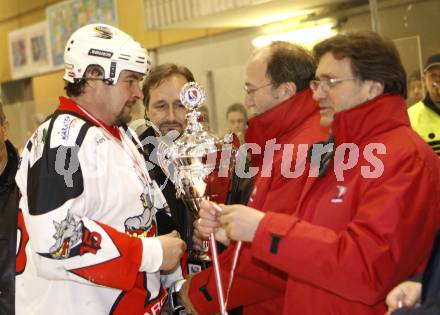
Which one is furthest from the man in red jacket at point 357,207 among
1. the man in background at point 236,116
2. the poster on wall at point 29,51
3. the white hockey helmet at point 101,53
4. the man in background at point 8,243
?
the poster on wall at point 29,51

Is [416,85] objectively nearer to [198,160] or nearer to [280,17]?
[280,17]

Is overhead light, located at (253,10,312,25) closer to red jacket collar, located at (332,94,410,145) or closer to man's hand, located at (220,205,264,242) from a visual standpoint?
red jacket collar, located at (332,94,410,145)

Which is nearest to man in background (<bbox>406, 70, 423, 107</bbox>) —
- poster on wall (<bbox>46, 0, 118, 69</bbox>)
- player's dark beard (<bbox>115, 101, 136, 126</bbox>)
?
player's dark beard (<bbox>115, 101, 136, 126</bbox>)

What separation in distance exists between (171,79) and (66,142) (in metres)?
1.01

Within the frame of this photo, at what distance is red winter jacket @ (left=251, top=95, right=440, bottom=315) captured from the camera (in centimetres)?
171

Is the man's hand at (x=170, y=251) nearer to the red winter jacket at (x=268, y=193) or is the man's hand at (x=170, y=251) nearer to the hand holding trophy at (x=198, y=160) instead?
the hand holding trophy at (x=198, y=160)

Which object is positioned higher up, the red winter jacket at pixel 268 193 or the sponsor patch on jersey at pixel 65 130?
the sponsor patch on jersey at pixel 65 130

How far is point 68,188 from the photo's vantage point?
205 centimetres

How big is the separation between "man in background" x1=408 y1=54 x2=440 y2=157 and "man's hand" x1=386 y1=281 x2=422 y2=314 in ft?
8.64

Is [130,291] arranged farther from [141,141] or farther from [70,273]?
[141,141]

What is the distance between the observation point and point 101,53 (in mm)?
2260

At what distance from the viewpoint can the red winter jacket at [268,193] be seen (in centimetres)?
221

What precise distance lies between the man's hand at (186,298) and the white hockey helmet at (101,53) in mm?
772

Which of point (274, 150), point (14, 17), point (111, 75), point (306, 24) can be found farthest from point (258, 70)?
point (14, 17)
